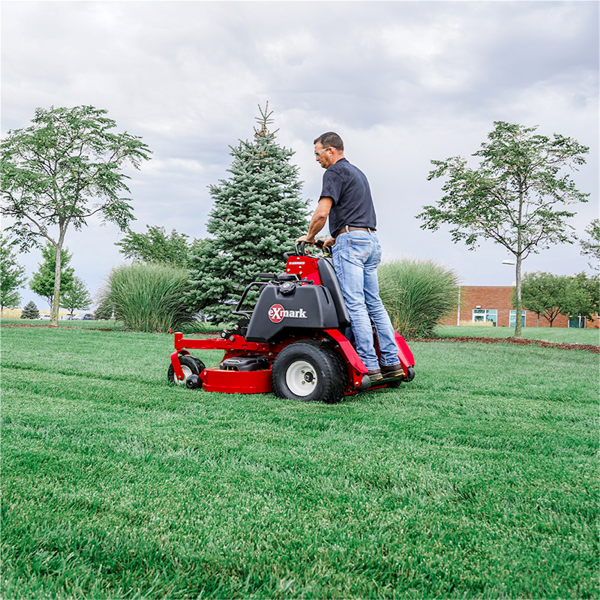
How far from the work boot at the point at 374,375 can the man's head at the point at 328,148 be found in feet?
5.94

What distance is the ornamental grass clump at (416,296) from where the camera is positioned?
1329cm

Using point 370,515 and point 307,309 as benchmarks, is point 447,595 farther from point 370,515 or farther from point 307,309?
point 307,309

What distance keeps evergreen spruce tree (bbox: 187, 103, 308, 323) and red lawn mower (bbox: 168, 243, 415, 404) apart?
7.75m

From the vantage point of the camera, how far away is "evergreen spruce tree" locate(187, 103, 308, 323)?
12891 mm

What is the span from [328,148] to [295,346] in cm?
173

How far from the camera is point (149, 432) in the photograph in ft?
9.53

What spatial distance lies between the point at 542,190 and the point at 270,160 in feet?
24.9

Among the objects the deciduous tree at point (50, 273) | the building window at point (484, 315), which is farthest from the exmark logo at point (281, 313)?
the building window at point (484, 315)

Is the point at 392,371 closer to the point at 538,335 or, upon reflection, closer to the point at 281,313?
the point at 281,313

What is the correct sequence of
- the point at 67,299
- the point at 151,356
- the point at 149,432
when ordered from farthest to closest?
the point at 67,299 → the point at 151,356 → the point at 149,432

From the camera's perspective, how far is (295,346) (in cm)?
412

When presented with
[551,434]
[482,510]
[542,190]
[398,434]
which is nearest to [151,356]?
[398,434]

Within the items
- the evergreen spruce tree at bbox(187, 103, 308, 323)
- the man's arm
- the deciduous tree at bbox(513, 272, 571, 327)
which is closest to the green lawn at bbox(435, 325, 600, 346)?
the evergreen spruce tree at bbox(187, 103, 308, 323)

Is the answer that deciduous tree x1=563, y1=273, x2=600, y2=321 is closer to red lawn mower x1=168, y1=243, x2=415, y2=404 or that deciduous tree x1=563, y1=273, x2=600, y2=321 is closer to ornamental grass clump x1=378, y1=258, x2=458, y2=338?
ornamental grass clump x1=378, y1=258, x2=458, y2=338
